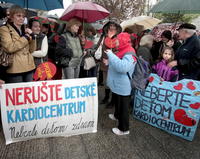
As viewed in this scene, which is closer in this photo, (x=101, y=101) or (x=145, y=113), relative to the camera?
(x=145, y=113)

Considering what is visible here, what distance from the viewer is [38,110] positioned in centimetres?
251

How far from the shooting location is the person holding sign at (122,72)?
2410mm

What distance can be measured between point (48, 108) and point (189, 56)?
247 centimetres

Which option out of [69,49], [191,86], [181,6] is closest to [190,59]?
[191,86]

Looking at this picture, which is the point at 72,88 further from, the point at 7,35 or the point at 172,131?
the point at 172,131

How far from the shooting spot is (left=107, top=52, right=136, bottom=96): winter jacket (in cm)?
239

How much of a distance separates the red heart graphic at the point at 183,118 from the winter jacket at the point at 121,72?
873mm

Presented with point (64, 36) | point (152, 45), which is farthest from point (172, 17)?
point (64, 36)

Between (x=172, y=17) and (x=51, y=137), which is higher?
(x=172, y=17)

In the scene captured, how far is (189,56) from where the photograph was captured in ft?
9.76

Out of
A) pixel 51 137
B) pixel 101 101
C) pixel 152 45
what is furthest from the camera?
pixel 101 101

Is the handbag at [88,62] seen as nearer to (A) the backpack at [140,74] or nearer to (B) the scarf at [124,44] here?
(A) the backpack at [140,74]

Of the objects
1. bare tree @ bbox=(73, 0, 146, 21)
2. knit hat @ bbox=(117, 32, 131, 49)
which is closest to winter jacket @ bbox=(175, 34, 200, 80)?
knit hat @ bbox=(117, 32, 131, 49)

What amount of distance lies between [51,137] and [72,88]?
2.73 feet
